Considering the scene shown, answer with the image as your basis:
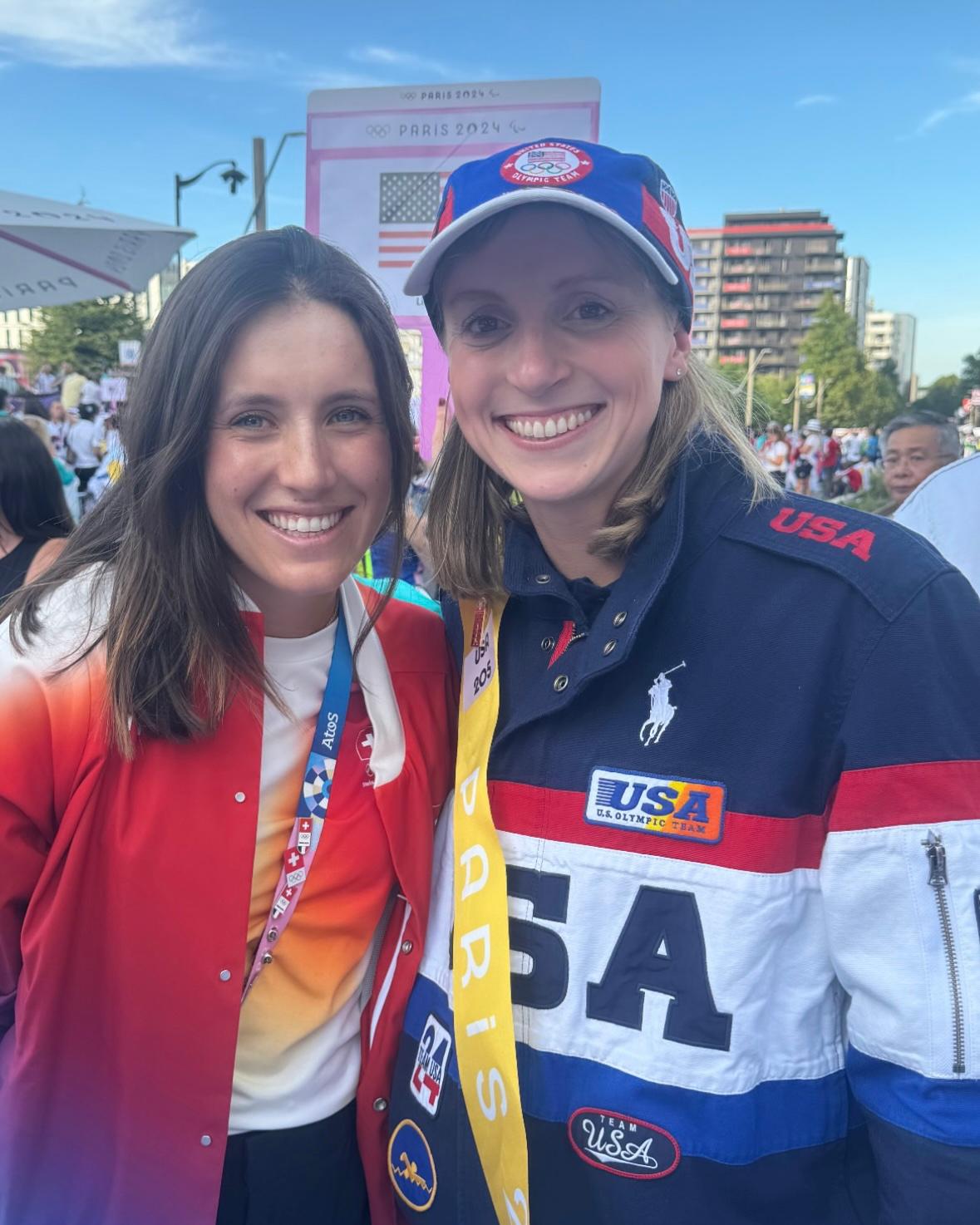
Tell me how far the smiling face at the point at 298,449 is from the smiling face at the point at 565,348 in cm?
27

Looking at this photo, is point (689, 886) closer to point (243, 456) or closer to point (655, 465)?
point (655, 465)

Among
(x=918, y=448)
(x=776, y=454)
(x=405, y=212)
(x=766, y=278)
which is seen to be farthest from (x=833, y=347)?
(x=766, y=278)

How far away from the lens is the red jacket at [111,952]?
1.64 meters

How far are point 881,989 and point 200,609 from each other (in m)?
1.34

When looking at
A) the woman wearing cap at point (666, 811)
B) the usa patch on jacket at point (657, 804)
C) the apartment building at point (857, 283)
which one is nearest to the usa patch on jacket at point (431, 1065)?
the woman wearing cap at point (666, 811)

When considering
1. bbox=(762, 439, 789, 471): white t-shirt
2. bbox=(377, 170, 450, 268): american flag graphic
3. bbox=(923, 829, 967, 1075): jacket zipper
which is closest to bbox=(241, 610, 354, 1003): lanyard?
bbox=(923, 829, 967, 1075): jacket zipper

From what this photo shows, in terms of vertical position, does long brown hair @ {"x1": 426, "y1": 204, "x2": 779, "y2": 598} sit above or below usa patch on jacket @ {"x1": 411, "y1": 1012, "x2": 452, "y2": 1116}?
above

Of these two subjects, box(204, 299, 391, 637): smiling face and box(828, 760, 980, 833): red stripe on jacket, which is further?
box(204, 299, 391, 637): smiling face

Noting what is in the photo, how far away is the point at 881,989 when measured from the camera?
1308 millimetres

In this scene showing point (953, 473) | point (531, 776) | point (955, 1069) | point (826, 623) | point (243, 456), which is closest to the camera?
point (955, 1069)

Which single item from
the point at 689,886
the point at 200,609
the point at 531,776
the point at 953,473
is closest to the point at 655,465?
the point at 531,776

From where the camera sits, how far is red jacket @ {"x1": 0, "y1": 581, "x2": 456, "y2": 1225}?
164 centimetres

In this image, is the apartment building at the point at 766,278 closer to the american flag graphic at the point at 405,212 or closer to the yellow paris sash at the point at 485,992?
the american flag graphic at the point at 405,212

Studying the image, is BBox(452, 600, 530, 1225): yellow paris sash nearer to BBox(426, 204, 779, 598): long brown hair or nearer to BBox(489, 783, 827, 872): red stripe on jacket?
BBox(489, 783, 827, 872): red stripe on jacket
